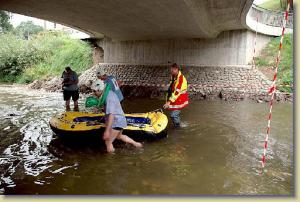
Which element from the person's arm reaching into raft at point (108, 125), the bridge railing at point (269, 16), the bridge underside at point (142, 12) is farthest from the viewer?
the bridge railing at point (269, 16)

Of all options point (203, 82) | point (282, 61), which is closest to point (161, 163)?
point (203, 82)

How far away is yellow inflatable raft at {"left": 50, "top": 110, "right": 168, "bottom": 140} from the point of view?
6.96m

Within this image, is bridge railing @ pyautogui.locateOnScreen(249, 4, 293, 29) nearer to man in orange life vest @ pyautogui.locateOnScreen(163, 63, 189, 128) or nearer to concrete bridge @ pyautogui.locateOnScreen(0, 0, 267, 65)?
concrete bridge @ pyautogui.locateOnScreen(0, 0, 267, 65)

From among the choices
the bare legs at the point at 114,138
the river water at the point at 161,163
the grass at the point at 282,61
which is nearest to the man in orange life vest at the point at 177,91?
the river water at the point at 161,163

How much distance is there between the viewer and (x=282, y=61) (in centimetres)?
1788

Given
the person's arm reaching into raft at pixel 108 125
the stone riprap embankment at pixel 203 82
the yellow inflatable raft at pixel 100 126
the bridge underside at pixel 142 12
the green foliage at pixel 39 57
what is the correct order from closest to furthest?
the person's arm reaching into raft at pixel 108 125, the yellow inflatable raft at pixel 100 126, the bridge underside at pixel 142 12, the stone riprap embankment at pixel 203 82, the green foliage at pixel 39 57

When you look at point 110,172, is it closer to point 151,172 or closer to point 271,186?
point 151,172

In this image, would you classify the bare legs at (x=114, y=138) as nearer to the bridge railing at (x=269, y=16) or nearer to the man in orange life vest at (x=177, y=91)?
the man in orange life vest at (x=177, y=91)

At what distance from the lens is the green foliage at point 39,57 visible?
25.1 m

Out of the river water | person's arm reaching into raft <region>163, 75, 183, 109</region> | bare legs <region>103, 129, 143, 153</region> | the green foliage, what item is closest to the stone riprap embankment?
the green foliage

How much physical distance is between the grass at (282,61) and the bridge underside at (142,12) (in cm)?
379

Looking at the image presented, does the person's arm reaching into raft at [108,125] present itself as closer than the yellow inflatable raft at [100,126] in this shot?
Yes

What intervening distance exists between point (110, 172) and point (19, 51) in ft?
82.3

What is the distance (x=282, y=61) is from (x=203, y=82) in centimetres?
497
